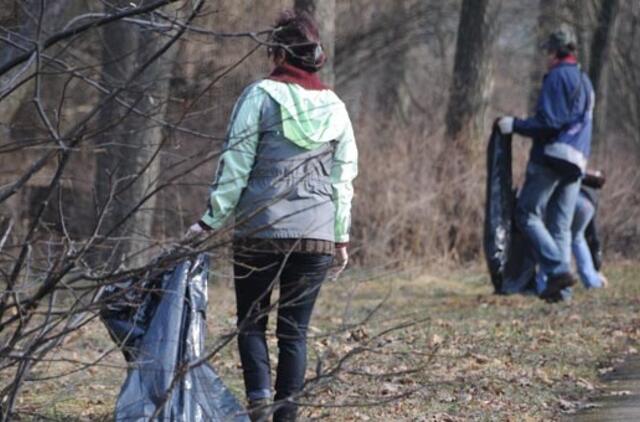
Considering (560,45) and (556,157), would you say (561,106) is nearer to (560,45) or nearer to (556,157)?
(556,157)

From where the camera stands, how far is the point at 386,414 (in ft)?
25.3

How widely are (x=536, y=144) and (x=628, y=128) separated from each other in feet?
71.2

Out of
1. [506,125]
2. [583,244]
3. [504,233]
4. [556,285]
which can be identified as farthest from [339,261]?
[583,244]

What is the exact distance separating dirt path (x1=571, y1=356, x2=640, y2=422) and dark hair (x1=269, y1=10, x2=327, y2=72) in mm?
2430

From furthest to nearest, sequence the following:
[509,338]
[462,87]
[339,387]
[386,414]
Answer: [462,87] → [509,338] → [339,387] → [386,414]

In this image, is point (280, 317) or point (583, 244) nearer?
point (280, 317)

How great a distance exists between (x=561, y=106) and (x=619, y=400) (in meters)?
4.72

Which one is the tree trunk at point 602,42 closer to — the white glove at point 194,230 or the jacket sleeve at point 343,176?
the jacket sleeve at point 343,176

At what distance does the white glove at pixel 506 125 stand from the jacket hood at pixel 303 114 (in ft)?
22.9

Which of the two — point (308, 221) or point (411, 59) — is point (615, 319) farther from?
point (411, 59)

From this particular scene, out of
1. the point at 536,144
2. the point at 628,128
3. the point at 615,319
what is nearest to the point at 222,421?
the point at 615,319

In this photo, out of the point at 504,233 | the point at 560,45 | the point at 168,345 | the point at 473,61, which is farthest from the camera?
the point at 473,61

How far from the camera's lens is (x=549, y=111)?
42.0 ft

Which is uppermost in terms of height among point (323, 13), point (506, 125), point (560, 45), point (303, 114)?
point (323, 13)
